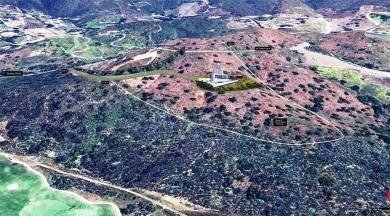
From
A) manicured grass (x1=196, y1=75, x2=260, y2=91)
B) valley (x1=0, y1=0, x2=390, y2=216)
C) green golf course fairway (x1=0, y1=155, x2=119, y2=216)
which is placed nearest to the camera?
green golf course fairway (x1=0, y1=155, x2=119, y2=216)

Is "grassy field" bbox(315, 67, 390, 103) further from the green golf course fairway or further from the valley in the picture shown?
the green golf course fairway

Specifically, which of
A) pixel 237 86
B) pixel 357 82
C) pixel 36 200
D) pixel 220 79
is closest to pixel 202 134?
pixel 220 79

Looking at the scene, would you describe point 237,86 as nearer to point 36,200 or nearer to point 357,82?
point 357,82

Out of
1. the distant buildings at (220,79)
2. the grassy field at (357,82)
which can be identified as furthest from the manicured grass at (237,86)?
the grassy field at (357,82)

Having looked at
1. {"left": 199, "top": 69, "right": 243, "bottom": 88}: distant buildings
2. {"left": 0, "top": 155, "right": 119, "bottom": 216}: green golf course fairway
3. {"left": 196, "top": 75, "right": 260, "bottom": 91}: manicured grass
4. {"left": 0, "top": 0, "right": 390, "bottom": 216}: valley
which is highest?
{"left": 199, "top": 69, "right": 243, "bottom": 88}: distant buildings

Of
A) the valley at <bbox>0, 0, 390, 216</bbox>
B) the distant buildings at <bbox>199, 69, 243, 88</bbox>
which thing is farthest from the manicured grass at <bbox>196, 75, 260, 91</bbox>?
the distant buildings at <bbox>199, 69, 243, 88</bbox>

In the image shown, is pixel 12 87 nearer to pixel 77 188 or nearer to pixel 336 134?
pixel 77 188
